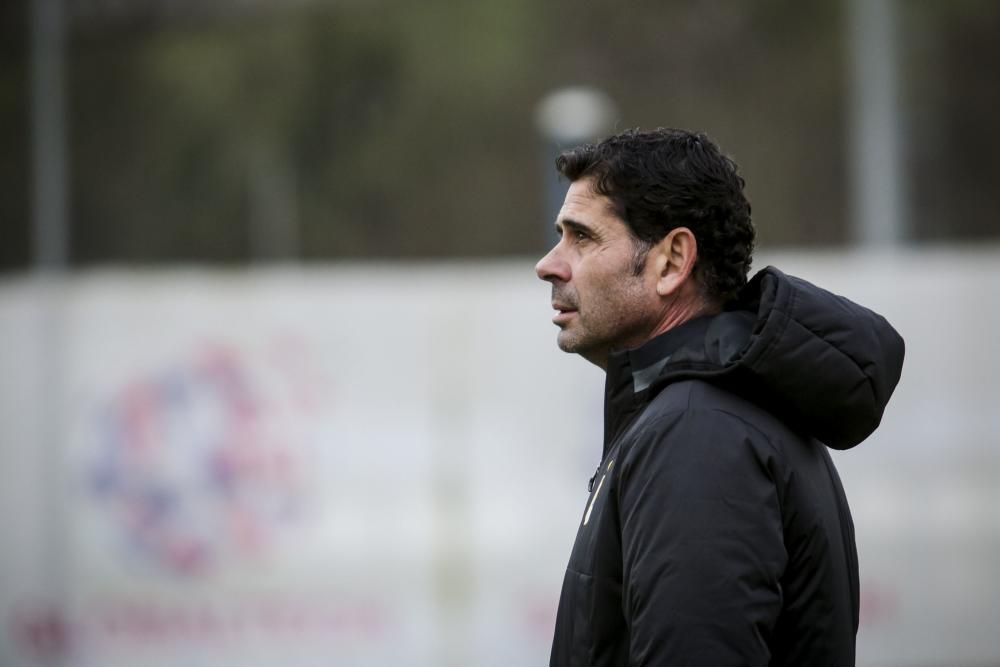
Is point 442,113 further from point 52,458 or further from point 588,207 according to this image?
point 588,207

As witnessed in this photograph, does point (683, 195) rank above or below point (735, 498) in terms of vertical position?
above

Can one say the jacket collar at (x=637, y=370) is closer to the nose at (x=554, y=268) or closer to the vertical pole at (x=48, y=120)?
the nose at (x=554, y=268)

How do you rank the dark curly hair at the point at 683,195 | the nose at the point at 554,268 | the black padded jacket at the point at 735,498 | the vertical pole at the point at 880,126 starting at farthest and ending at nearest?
the vertical pole at the point at 880,126
the nose at the point at 554,268
the dark curly hair at the point at 683,195
the black padded jacket at the point at 735,498

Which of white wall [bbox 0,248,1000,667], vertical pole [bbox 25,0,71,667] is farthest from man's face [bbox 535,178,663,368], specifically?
vertical pole [bbox 25,0,71,667]

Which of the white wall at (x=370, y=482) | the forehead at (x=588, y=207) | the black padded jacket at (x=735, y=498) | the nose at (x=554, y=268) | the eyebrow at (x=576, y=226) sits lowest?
the white wall at (x=370, y=482)

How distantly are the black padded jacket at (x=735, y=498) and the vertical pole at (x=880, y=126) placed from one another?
8455mm

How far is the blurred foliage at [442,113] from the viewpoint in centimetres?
1101

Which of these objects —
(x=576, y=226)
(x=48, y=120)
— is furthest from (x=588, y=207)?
(x=48, y=120)

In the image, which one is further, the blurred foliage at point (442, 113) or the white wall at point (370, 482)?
the blurred foliage at point (442, 113)

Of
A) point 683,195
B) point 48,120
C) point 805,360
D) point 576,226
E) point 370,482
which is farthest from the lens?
point 48,120

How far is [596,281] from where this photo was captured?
2217 millimetres

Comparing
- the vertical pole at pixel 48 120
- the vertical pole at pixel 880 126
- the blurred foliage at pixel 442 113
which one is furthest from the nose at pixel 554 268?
the blurred foliage at pixel 442 113

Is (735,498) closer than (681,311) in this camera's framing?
Yes

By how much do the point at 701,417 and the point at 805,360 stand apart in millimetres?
191
